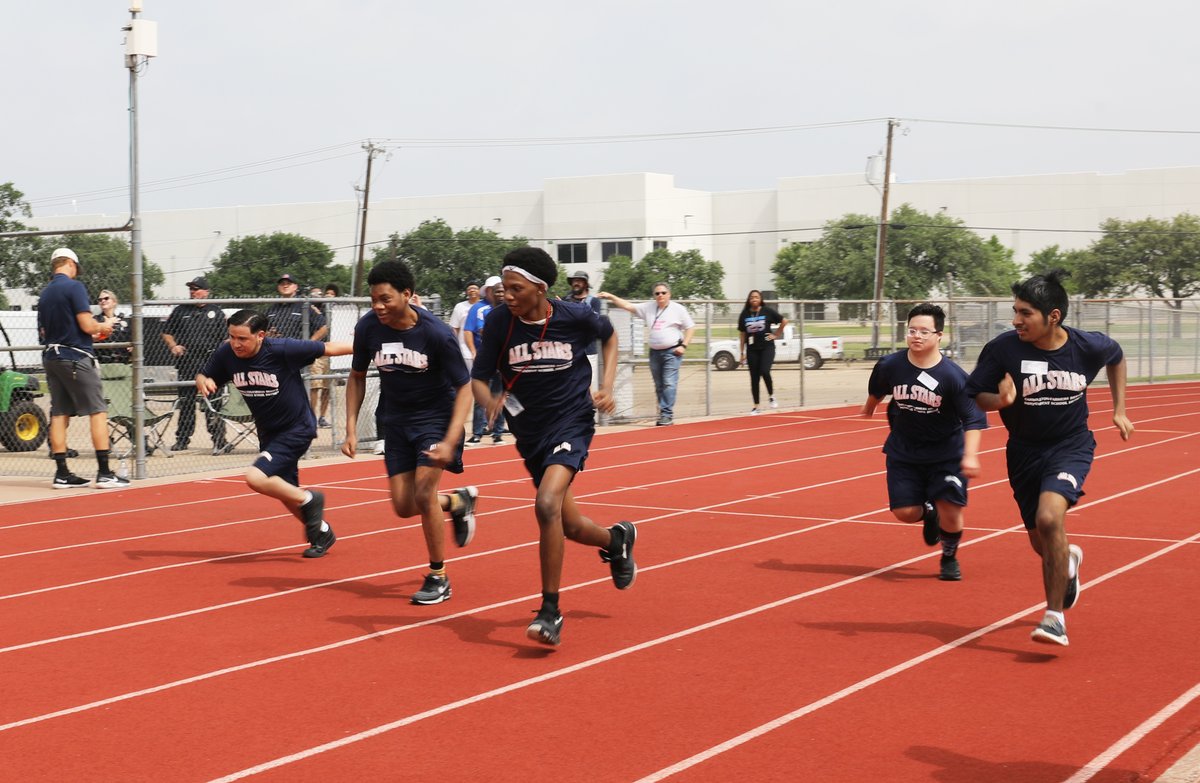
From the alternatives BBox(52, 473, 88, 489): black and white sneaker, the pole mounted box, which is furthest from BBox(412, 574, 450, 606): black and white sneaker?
the pole mounted box

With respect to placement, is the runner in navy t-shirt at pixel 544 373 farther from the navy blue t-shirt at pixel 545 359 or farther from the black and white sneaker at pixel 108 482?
the black and white sneaker at pixel 108 482

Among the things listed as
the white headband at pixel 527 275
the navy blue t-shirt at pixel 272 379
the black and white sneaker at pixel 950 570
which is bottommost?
the black and white sneaker at pixel 950 570

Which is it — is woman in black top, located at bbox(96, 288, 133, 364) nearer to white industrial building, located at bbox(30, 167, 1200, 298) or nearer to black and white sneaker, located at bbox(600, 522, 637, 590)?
black and white sneaker, located at bbox(600, 522, 637, 590)

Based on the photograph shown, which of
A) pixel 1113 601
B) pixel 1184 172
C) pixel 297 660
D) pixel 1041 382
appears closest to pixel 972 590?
pixel 1113 601

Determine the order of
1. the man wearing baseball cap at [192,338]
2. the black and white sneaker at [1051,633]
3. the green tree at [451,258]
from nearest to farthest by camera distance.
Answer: the black and white sneaker at [1051,633] → the man wearing baseball cap at [192,338] → the green tree at [451,258]

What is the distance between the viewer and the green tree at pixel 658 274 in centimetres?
8888

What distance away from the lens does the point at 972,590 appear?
8.00 meters

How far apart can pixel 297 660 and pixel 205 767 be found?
159 cm

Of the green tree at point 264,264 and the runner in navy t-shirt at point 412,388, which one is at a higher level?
the green tree at point 264,264

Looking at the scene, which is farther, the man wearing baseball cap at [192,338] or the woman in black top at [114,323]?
the man wearing baseball cap at [192,338]

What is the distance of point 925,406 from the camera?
8.34 meters

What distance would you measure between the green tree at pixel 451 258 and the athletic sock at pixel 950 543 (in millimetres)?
72643

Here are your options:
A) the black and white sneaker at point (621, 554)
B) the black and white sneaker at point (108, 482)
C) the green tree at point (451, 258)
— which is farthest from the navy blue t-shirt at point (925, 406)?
the green tree at point (451, 258)

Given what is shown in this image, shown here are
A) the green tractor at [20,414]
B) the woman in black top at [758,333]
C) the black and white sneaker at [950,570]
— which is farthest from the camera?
the woman in black top at [758,333]
